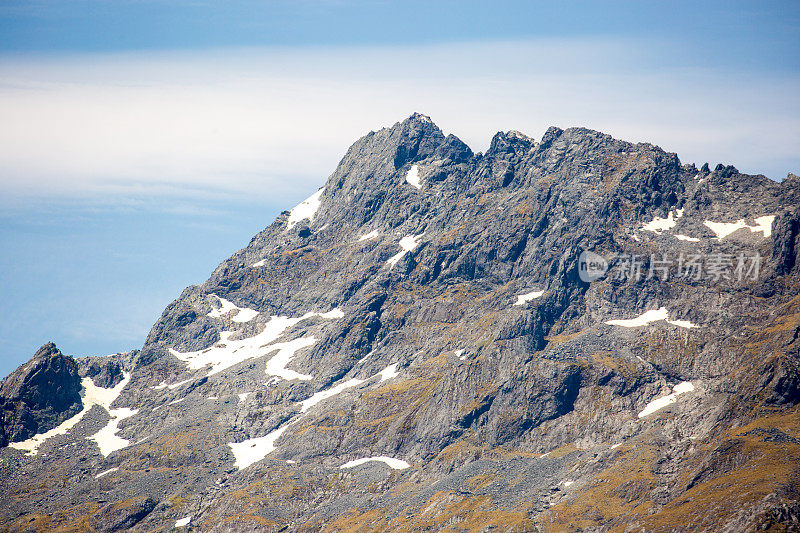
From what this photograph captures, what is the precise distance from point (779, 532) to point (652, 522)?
2661 cm

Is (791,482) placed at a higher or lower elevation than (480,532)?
higher

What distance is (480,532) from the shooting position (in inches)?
7810

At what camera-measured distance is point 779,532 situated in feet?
515

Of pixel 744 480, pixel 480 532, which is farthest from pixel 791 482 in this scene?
pixel 480 532

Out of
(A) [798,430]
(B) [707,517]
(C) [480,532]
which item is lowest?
(C) [480,532]

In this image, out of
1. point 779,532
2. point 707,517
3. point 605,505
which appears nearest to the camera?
point 779,532

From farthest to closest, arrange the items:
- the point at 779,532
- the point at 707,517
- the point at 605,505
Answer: the point at 605,505
the point at 707,517
the point at 779,532

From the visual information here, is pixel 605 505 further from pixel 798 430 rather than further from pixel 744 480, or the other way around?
pixel 798 430

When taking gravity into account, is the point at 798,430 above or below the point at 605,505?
above

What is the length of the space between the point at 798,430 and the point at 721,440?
17.6 m

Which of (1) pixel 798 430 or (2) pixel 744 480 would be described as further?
(1) pixel 798 430

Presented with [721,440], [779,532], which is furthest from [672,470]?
[779,532]

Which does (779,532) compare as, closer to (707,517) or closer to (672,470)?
(707,517)

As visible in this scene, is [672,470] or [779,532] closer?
[779,532]
